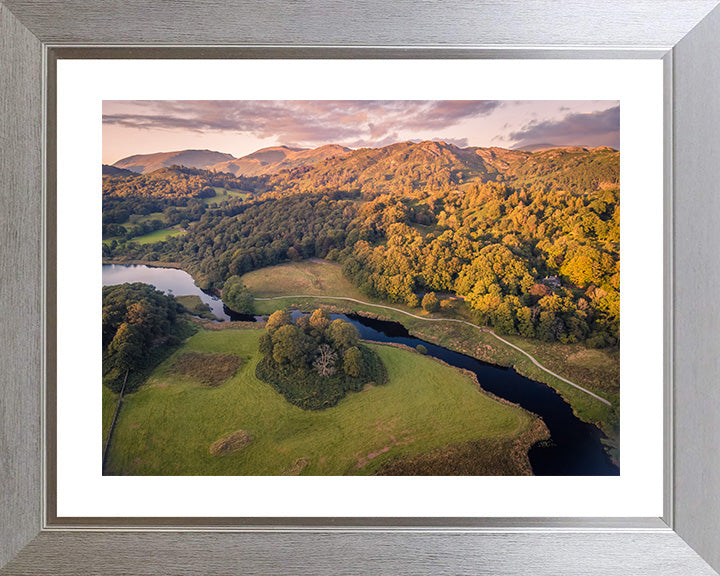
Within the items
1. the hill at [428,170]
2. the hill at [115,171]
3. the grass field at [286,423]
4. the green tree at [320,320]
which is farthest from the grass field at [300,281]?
the hill at [115,171]

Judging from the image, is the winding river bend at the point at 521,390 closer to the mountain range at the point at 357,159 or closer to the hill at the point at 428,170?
the mountain range at the point at 357,159

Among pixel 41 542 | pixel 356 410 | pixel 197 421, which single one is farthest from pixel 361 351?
pixel 41 542

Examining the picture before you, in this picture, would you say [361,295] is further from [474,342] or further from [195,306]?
[195,306]

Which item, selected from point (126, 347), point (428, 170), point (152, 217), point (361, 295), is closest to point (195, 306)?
point (126, 347)

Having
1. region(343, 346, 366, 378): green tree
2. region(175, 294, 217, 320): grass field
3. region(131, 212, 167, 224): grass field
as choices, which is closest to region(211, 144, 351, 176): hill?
region(131, 212, 167, 224): grass field

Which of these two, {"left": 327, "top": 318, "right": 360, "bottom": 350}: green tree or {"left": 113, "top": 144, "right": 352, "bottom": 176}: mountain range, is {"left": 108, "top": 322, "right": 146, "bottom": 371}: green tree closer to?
{"left": 113, "top": 144, "right": 352, "bottom": 176}: mountain range

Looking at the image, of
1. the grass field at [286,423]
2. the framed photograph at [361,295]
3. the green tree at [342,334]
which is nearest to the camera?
the framed photograph at [361,295]
